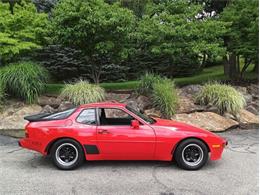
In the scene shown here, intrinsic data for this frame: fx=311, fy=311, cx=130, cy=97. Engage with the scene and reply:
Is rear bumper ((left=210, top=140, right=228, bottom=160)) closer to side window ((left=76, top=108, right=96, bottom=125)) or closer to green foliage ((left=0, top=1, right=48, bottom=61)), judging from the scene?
side window ((left=76, top=108, right=96, bottom=125))

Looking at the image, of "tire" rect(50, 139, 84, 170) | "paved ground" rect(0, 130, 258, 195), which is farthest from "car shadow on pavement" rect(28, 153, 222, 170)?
"tire" rect(50, 139, 84, 170)

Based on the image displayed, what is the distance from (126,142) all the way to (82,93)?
4238 millimetres

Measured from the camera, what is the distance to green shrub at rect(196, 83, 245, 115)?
9.27 metres

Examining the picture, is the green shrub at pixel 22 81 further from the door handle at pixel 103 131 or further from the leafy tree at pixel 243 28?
the leafy tree at pixel 243 28

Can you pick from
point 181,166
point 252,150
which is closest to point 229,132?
point 252,150

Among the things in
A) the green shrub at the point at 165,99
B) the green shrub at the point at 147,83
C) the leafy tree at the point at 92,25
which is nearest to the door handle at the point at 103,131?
the green shrub at the point at 165,99

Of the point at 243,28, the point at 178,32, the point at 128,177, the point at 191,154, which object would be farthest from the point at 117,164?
the point at 243,28

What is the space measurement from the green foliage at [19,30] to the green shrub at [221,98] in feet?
18.3

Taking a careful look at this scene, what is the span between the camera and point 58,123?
5.52 meters

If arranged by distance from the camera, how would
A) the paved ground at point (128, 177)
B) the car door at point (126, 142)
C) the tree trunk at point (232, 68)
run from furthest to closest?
1. the tree trunk at point (232, 68)
2. the car door at point (126, 142)
3. the paved ground at point (128, 177)

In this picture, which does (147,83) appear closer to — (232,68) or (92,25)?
(92,25)

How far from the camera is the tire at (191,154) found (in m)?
5.38

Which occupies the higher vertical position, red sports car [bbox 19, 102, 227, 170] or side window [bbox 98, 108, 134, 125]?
side window [bbox 98, 108, 134, 125]

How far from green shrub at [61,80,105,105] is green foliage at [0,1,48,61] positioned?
197 cm
